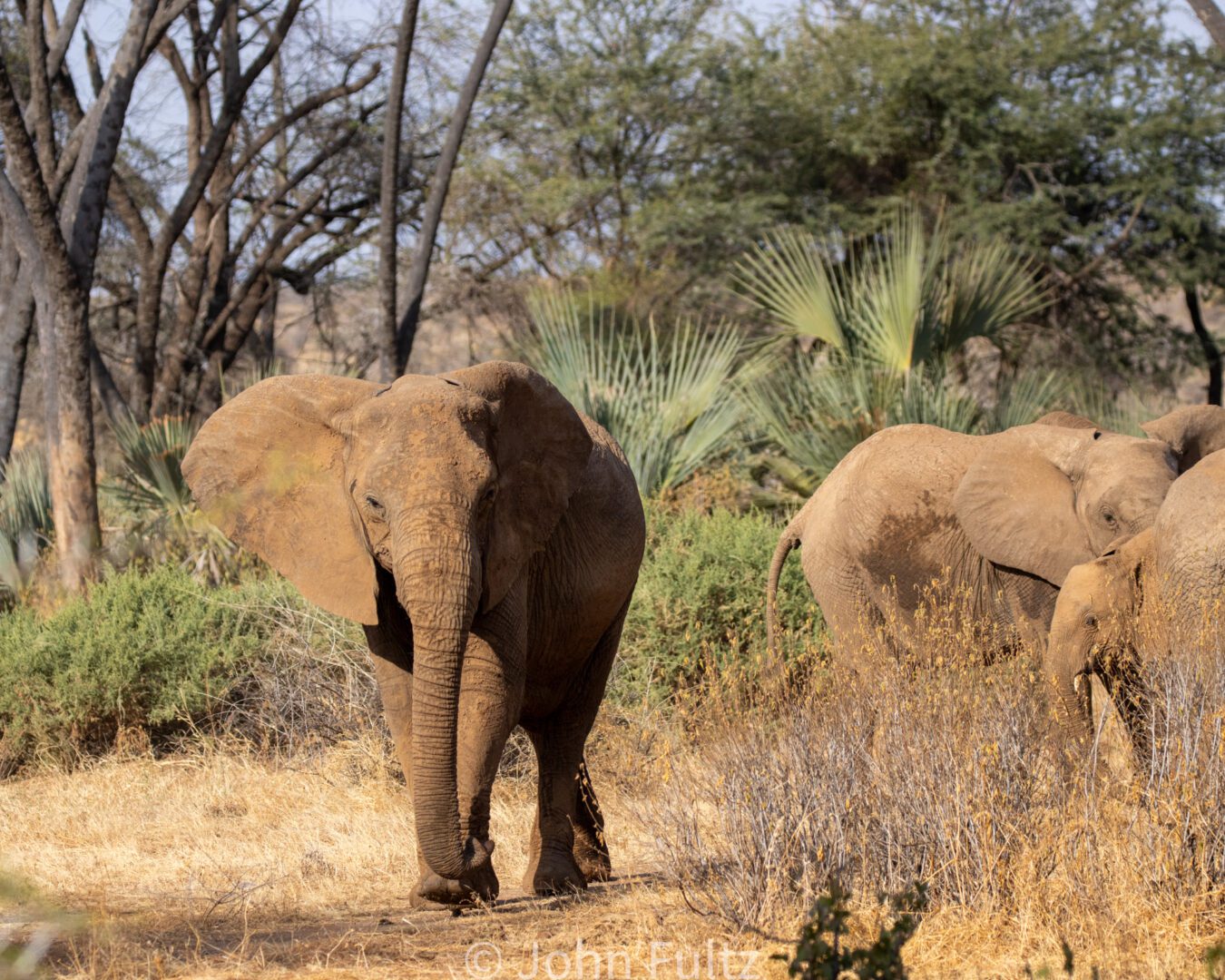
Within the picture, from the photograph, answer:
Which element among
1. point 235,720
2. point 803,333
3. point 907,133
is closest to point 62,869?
point 235,720

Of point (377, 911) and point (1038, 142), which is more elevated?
point (1038, 142)

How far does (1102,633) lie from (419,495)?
9.50 ft

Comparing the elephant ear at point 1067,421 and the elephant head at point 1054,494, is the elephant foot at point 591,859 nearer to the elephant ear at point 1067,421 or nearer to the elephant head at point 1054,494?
the elephant head at point 1054,494

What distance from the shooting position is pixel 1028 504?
7785mm

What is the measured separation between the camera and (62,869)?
21.8 ft

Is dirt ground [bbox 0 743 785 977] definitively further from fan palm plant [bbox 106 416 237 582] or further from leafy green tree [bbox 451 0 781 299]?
leafy green tree [bbox 451 0 781 299]

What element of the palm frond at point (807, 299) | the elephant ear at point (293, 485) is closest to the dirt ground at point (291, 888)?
the elephant ear at point (293, 485)

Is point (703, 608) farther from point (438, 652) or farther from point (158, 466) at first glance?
point (438, 652)

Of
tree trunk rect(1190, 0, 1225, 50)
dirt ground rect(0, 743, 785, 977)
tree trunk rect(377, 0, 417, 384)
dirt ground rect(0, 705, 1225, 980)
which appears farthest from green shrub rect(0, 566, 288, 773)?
tree trunk rect(1190, 0, 1225, 50)

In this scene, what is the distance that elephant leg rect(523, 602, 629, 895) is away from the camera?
Result: 5.98 meters

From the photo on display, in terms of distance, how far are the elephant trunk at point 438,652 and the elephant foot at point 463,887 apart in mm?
33

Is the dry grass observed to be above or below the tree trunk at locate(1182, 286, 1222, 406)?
below

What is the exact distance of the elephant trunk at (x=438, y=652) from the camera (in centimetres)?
477

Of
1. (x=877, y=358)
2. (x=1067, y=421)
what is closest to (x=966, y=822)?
(x=1067, y=421)
